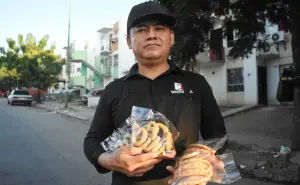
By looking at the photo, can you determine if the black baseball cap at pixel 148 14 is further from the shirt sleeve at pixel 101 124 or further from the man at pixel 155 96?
the shirt sleeve at pixel 101 124

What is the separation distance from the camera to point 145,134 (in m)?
1.21

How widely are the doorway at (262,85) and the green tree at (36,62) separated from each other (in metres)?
21.4

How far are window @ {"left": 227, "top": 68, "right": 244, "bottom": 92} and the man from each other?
18766 mm

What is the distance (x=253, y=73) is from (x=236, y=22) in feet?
36.0

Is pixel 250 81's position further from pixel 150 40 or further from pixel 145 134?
pixel 145 134

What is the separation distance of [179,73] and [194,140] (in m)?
0.40

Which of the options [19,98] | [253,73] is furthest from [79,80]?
[253,73]

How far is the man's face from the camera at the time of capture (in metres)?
1.56

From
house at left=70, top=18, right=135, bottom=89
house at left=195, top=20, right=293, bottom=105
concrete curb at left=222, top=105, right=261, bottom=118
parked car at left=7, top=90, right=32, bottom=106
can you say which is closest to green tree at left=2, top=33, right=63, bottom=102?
parked car at left=7, top=90, right=32, bottom=106

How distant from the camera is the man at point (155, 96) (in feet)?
4.96

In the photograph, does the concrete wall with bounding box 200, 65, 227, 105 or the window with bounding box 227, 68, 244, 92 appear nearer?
the window with bounding box 227, 68, 244, 92

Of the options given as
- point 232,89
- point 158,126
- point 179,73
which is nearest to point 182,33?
point 179,73

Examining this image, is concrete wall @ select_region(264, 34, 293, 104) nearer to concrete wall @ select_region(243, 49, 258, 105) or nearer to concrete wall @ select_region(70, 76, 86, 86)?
concrete wall @ select_region(243, 49, 258, 105)

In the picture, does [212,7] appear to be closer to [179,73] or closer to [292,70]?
[292,70]
